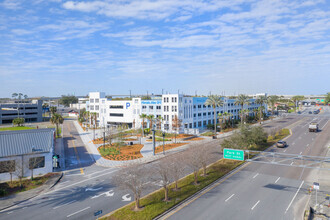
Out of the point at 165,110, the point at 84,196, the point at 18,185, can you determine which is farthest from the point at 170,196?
the point at 165,110

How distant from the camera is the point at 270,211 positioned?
74.9 ft

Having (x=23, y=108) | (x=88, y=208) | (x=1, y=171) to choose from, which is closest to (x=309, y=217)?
(x=88, y=208)

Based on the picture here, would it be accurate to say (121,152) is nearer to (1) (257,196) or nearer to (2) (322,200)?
(1) (257,196)

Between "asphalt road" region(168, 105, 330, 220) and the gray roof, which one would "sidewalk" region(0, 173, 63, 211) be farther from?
"asphalt road" region(168, 105, 330, 220)

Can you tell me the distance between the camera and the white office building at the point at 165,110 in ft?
240

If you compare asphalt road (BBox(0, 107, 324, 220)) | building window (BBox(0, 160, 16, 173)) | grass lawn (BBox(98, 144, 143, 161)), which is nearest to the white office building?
grass lawn (BBox(98, 144, 143, 161))

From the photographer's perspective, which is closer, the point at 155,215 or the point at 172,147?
the point at 155,215

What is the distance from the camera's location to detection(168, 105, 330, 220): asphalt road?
22.4 metres

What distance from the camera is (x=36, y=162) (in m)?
35.6

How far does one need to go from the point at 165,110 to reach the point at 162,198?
50746 millimetres

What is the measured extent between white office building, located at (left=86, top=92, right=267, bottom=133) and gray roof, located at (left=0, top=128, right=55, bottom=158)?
39.4 m

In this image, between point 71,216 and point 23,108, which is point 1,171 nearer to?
point 71,216

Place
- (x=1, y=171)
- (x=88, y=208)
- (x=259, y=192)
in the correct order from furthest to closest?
(x=1, y=171) → (x=259, y=192) → (x=88, y=208)

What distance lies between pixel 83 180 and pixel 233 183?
74.5 feet
